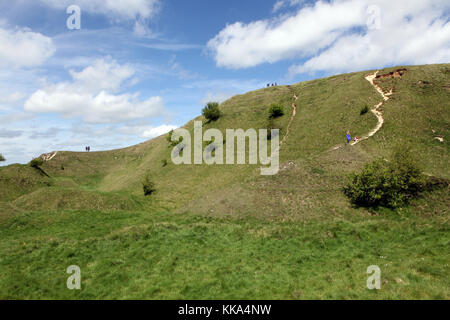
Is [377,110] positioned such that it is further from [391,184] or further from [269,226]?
[269,226]

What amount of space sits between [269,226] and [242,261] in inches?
295

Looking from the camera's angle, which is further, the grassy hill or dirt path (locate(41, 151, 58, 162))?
dirt path (locate(41, 151, 58, 162))

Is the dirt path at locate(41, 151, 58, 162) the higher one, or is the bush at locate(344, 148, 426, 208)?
the dirt path at locate(41, 151, 58, 162)

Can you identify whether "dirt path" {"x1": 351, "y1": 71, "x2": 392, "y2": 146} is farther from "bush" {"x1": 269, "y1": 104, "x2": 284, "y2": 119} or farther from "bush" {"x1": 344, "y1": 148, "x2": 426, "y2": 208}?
"bush" {"x1": 269, "y1": 104, "x2": 284, "y2": 119}

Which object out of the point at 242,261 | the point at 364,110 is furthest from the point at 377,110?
the point at 242,261

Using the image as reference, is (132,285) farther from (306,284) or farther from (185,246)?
(306,284)

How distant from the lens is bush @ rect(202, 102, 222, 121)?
5753cm

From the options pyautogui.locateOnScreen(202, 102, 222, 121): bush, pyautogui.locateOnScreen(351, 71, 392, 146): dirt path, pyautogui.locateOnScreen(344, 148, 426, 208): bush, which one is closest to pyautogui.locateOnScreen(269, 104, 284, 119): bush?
pyautogui.locateOnScreen(202, 102, 222, 121): bush

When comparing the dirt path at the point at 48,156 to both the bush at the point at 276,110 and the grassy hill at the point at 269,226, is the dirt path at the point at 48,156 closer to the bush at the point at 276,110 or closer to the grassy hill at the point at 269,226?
the grassy hill at the point at 269,226

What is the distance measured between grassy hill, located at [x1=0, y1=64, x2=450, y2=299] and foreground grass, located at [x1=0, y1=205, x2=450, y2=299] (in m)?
0.08

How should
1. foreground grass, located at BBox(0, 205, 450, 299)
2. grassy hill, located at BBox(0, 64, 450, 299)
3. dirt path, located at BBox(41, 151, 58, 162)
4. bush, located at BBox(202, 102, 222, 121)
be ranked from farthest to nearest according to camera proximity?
dirt path, located at BBox(41, 151, 58, 162)
bush, located at BBox(202, 102, 222, 121)
grassy hill, located at BBox(0, 64, 450, 299)
foreground grass, located at BBox(0, 205, 450, 299)

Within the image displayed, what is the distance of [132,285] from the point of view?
11250 millimetres

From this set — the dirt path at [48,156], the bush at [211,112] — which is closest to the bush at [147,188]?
the bush at [211,112]

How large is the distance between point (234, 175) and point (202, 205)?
32.6 feet
